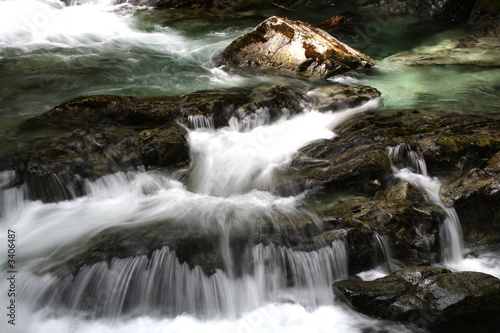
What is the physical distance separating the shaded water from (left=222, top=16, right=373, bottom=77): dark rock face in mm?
467

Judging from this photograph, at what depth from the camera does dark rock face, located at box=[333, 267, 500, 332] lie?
4.47 meters

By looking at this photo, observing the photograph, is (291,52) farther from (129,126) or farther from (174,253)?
(174,253)

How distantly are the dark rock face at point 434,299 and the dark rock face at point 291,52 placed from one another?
20.5ft

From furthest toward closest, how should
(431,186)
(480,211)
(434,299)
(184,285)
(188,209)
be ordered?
(431,186), (188,209), (480,211), (184,285), (434,299)

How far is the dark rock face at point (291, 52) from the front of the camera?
10055 millimetres

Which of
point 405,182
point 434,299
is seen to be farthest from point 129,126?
point 434,299

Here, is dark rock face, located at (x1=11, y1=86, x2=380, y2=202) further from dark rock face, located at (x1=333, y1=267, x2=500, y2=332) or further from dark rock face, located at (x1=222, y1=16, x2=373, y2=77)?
dark rock face, located at (x1=333, y1=267, x2=500, y2=332)

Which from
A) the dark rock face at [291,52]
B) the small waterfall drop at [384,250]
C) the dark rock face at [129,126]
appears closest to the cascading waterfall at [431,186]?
the small waterfall drop at [384,250]

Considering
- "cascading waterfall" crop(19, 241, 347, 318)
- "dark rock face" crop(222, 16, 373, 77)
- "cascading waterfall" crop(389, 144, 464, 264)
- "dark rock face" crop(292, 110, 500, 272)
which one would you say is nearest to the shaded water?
"cascading waterfall" crop(19, 241, 347, 318)

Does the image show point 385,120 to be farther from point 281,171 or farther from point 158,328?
point 158,328

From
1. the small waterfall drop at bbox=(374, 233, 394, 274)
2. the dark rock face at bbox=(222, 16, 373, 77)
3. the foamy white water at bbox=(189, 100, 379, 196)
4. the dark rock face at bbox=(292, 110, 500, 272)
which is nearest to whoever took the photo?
the small waterfall drop at bbox=(374, 233, 394, 274)

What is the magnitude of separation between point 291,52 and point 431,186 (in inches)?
208

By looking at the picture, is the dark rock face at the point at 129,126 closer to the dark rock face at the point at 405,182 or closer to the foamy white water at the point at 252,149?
the foamy white water at the point at 252,149

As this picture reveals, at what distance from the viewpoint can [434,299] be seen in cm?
451
